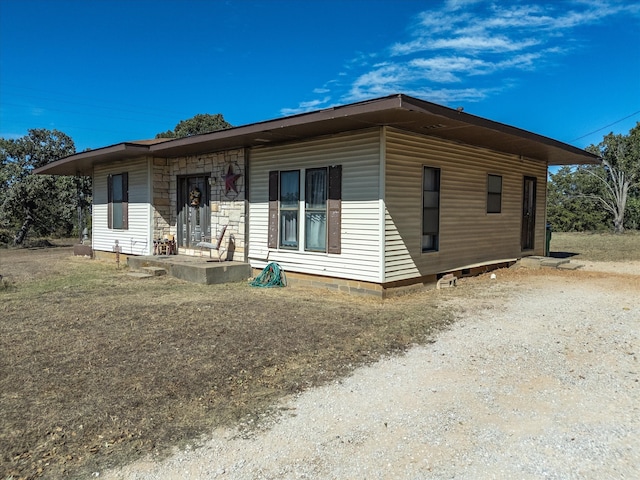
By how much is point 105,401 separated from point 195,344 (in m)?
1.43

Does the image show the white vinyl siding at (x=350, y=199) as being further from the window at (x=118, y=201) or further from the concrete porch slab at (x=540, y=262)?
the window at (x=118, y=201)

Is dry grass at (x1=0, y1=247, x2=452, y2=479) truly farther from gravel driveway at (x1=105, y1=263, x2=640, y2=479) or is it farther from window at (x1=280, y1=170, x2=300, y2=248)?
window at (x1=280, y1=170, x2=300, y2=248)

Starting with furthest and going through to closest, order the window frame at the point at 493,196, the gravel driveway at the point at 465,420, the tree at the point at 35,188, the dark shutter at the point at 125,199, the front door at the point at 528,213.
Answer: the tree at the point at 35,188, the dark shutter at the point at 125,199, the front door at the point at 528,213, the window frame at the point at 493,196, the gravel driveway at the point at 465,420

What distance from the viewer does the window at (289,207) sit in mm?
8734

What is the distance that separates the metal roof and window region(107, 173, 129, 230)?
0.88 meters

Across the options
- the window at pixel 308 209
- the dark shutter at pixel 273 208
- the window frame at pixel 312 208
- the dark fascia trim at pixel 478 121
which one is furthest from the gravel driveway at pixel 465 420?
the dark shutter at pixel 273 208

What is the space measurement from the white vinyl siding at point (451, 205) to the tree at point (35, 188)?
14537 mm

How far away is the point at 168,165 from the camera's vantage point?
11.8 metres

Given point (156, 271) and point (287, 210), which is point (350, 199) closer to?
point (287, 210)

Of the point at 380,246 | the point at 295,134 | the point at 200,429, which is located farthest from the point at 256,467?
the point at 295,134

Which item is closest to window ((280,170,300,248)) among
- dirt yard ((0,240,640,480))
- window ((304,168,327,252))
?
window ((304,168,327,252))

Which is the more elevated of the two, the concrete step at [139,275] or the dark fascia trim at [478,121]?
the dark fascia trim at [478,121]

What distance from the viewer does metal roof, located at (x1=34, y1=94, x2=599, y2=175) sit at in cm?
634

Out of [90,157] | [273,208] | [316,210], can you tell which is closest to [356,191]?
[316,210]
